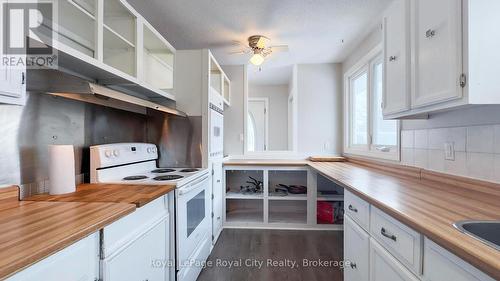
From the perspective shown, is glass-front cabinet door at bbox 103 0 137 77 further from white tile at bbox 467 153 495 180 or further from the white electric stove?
white tile at bbox 467 153 495 180

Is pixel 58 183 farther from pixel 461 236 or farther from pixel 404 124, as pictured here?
pixel 404 124

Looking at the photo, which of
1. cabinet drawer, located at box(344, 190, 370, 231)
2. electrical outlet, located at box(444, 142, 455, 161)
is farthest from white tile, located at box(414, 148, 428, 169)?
cabinet drawer, located at box(344, 190, 370, 231)

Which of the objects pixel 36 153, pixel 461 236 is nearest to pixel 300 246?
pixel 461 236

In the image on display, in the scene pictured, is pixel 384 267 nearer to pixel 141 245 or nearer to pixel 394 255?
pixel 394 255

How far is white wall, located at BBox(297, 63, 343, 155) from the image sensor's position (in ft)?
11.2

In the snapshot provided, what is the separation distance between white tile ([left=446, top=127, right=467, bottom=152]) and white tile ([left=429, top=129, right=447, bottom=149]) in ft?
0.11

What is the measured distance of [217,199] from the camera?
103 inches

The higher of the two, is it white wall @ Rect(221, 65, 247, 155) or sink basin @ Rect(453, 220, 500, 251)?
white wall @ Rect(221, 65, 247, 155)

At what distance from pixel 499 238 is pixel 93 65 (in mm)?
1915

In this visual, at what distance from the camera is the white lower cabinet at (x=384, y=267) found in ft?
3.02

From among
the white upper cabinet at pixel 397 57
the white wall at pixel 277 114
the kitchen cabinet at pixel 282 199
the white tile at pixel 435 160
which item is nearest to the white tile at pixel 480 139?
the white tile at pixel 435 160

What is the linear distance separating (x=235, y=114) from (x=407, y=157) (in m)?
2.33

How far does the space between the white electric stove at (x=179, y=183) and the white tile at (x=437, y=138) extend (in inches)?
68.7

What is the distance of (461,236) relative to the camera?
68 centimetres
